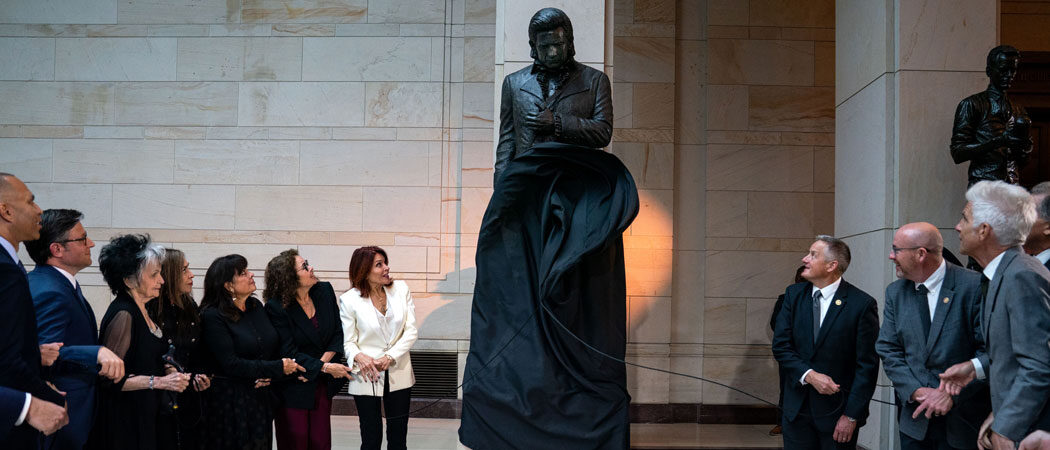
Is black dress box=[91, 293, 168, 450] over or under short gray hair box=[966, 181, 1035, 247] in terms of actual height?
under

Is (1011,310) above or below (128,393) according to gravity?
above

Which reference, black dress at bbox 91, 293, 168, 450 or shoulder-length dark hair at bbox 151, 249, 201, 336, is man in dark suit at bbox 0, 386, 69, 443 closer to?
black dress at bbox 91, 293, 168, 450

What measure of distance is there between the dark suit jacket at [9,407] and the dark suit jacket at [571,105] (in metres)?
2.49

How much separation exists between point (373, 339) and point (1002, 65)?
512 cm

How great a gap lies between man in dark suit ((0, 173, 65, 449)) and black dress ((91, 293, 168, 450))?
1.18 m

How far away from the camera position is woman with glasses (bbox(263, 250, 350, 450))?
21.2ft

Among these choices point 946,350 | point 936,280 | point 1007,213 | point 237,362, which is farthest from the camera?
point 237,362

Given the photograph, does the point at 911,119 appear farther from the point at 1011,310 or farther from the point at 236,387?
the point at 236,387

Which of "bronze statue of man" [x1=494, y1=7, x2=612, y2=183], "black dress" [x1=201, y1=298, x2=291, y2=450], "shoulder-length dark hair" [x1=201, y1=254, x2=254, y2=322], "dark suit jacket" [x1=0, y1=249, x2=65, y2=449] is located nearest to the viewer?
"dark suit jacket" [x1=0, y1=249, x2=65, y2=449]

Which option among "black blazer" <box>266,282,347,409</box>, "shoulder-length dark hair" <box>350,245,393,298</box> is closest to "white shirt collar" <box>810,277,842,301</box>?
"shoulder-length dark hair" <box>350,245,393,298</box>

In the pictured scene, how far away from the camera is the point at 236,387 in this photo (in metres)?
6.05

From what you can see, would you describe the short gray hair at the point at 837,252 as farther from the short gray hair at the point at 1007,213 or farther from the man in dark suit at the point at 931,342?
the short gray hair at the point at 1007,213

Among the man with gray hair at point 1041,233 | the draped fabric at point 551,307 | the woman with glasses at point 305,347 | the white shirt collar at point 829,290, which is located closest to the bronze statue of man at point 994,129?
the white shirt collar at point 829,290

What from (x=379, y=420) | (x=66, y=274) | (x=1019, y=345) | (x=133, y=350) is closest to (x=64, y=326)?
(x=66, y=274)
